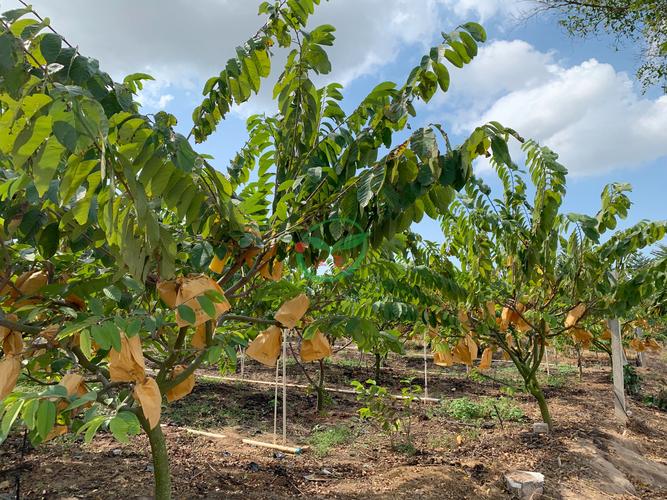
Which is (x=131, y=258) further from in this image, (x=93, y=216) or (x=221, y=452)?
(x=221, y=452)

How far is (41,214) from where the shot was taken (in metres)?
2.33

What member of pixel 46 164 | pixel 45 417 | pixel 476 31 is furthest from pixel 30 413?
pixel 476 31

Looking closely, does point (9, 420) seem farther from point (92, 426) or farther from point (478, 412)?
point (478, 412)

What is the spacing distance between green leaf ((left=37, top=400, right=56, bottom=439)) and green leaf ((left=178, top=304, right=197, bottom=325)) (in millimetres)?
556

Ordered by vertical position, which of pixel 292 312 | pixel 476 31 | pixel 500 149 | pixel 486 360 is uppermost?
pixel 476 31

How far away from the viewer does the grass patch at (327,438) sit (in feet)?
20.0

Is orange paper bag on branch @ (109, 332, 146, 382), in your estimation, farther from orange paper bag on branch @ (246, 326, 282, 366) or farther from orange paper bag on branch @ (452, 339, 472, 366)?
orange paper bag on branch @ (452, 339, 472, 366)

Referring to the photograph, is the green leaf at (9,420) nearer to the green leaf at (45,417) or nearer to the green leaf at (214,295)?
the green leaf at (45,417)

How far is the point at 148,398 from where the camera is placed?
6.81 feet

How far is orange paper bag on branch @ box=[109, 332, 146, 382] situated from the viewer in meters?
1.98

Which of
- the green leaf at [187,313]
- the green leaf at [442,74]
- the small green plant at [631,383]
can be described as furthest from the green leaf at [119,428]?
the small green plant at [631,383]

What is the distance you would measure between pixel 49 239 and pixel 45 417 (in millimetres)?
919

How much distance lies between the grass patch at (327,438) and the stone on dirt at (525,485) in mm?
2242

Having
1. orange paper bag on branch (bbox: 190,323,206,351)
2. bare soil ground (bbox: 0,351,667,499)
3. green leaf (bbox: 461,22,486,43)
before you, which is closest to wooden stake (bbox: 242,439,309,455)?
bare soil ground (bbox: 0,351,667,499)
